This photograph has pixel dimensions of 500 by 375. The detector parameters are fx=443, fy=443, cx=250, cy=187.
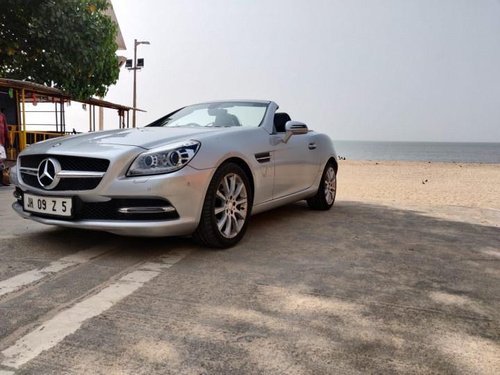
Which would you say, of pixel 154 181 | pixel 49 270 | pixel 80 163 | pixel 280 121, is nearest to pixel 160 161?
pixel 154 181

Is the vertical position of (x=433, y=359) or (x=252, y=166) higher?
(x=252, y=166)

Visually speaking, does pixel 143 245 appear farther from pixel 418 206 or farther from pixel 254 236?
pixel 418 206

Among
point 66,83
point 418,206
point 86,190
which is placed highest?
point 66,83

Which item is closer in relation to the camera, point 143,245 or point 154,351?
point 154,351

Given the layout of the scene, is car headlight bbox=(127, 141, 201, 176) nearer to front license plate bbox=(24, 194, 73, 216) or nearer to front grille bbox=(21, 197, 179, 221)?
front grille bbox=(21, 197, 179, 221)

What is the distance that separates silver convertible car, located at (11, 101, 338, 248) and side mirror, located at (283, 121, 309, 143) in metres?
0.22

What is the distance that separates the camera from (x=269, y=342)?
2.02 metres

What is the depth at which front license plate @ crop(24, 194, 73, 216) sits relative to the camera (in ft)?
10.7

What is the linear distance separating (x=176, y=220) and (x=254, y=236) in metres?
1.21

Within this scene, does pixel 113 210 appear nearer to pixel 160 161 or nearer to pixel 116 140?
pixel 160 161

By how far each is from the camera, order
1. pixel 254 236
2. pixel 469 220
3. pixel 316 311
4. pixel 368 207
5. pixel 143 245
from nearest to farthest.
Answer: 1. pixel 316 311
2. pixel 143 245
3. pixel 254 236
4. pixel 469 220
5. pixel 368 207

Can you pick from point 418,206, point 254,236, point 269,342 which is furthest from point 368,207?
point 269,342

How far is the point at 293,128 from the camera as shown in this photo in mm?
4527

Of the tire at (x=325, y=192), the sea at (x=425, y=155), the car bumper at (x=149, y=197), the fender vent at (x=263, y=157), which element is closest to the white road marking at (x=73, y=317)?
the car bumper at (x=149, y=197)
